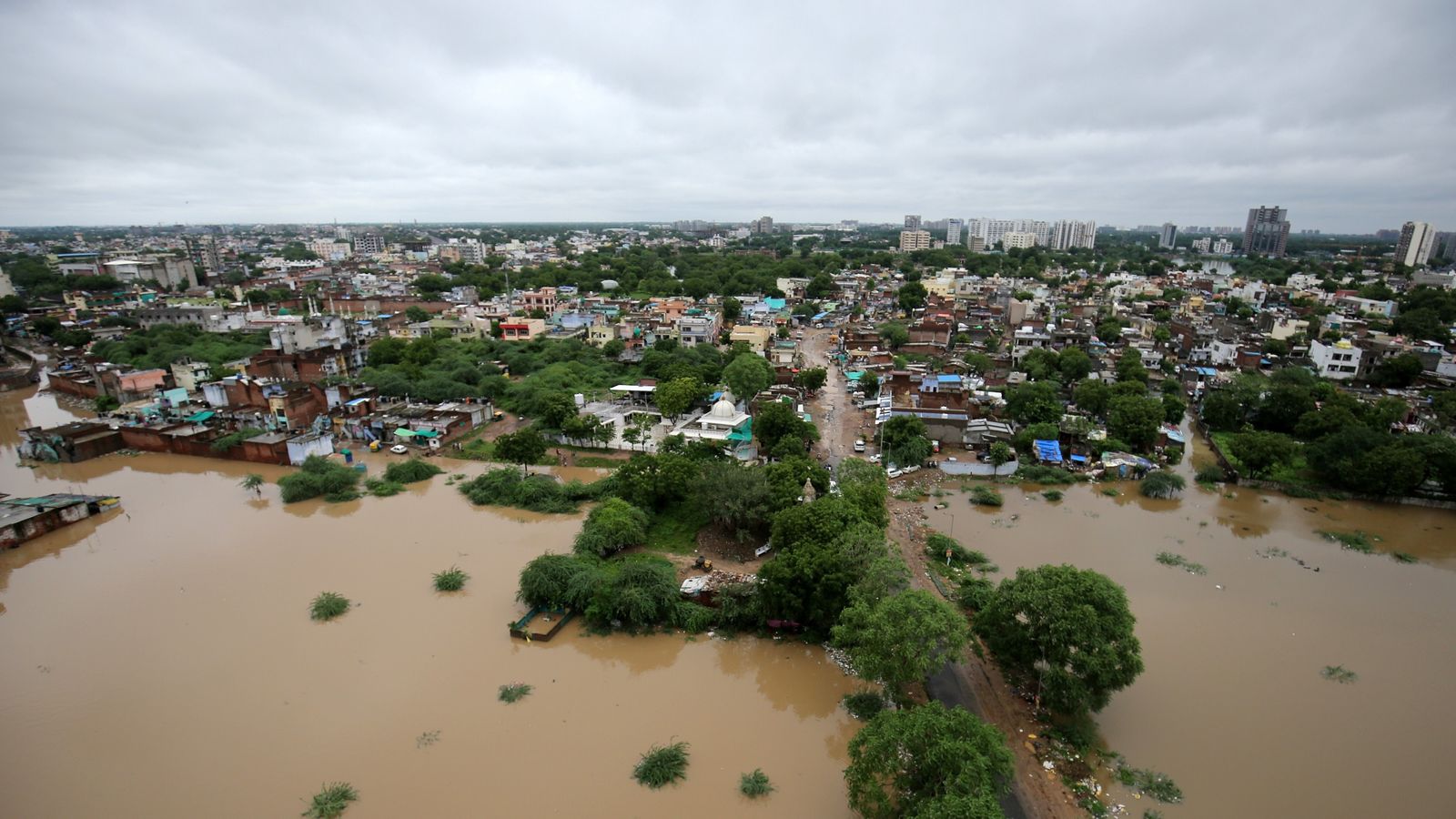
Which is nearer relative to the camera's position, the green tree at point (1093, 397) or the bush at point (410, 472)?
the bush at point (410, 472)

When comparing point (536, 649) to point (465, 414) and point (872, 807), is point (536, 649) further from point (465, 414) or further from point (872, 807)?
point (465, 414)

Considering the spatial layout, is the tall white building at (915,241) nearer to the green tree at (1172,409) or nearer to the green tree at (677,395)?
the green tree at (1172,409)

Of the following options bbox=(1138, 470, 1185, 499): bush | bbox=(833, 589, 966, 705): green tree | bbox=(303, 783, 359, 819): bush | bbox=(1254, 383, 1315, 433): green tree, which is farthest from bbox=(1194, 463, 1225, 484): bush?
bbox=(303, 783, 359, 819): bush

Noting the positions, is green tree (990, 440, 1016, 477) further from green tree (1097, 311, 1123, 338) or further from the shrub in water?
green tree (1097, 311, 1123, 338)

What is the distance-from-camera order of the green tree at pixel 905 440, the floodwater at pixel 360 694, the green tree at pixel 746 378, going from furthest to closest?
1. the green tree at pixel 746 378
2. the green tree at pixel 905 440
3. the floodwater at pixel 360 694

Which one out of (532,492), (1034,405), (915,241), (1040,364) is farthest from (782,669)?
(915,241)

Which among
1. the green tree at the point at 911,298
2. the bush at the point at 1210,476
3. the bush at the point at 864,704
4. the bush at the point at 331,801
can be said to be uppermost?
the green tree at the point at 911,298

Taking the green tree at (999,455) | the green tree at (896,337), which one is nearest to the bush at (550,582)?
the green tree at (999,455)
